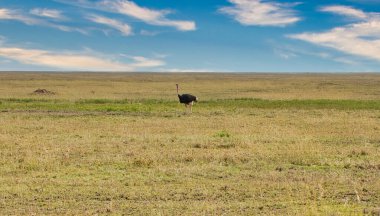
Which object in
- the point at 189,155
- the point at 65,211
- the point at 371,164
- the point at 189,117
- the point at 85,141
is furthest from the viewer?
the point at 189,117

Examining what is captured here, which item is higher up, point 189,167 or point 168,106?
point 168,106

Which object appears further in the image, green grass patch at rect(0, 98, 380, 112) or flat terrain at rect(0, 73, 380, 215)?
green grass patch at rect(0, 98, 380, 112)

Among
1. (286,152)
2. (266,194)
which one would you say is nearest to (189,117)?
(286,152)

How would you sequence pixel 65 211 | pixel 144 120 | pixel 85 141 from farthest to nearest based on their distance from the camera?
pixel 144 120
pixel 85 141
pixel 65 211

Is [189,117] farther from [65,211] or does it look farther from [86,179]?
[65,211]

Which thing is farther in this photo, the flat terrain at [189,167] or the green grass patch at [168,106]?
the green grass patch at [168,106]

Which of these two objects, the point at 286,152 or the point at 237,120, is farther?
the point at 237,120

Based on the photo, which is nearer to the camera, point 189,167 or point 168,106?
point 189,167

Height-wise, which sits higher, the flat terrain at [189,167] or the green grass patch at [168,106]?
the green grass patch at [168,106]

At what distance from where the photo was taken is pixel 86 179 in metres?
12.0

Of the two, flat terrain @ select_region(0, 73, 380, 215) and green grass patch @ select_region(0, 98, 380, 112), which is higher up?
green grass patch @ select_region(0, 98, 380, 112)

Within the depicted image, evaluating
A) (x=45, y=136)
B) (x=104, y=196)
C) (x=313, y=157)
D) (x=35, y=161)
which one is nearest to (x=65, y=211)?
(x=104, y=196)

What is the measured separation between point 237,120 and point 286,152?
445 inches

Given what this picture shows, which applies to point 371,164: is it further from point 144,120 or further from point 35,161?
point 144,120
